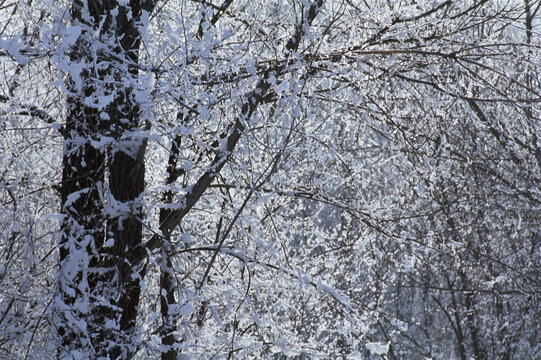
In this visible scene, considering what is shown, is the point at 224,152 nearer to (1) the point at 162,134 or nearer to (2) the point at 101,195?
(1) the point at 162,134

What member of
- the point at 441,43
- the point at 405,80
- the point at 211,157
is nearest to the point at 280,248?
the point at 211,157

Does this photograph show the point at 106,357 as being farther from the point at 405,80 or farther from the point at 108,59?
the point at 405,80

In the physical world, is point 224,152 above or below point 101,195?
above

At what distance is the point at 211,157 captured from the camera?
404 centimetres

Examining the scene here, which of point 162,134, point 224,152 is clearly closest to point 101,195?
point 162,134

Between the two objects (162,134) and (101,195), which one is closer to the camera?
(162,134)

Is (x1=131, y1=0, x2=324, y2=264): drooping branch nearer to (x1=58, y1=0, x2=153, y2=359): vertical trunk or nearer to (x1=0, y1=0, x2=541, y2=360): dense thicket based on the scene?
(x1=0, y1=0, x2=541, y2=360): dense thicket

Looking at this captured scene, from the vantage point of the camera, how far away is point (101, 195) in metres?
3.09

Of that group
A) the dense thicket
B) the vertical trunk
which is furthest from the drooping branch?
the vertical trunk

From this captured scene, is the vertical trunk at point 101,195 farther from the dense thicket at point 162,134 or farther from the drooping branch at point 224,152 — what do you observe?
the drooping branch at point 224,152

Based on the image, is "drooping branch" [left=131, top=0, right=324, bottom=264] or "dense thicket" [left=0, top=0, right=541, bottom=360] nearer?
"dense thicket" [left=0, top=0, right=541, bottom=360]

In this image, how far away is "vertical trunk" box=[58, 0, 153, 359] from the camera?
2805mm

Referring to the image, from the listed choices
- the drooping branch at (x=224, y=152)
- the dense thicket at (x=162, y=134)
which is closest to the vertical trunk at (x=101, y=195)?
the dense thicket at (x=162, y=134)

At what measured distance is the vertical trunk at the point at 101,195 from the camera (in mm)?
2805
